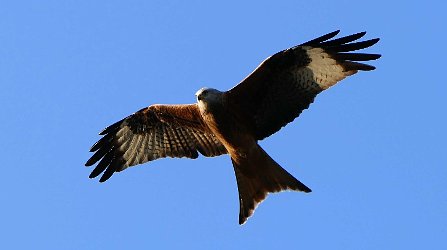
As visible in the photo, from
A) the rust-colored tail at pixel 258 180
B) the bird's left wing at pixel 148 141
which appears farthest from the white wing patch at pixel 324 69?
the bird's left wing at pixel 148 141

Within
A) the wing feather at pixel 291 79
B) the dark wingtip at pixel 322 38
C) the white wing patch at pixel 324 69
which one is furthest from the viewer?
the white wing patch at pixel 324 69

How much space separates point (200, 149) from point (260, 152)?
4.29ft

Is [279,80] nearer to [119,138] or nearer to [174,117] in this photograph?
[174,117]

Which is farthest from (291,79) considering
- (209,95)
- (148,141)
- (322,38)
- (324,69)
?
(148,141)

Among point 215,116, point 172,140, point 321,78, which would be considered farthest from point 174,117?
point 321,78

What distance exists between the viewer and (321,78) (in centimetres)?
1122

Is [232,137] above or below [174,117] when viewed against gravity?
below

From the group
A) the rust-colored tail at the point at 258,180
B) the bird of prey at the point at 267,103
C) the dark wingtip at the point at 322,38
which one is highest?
the dark wingtip at the point at 322,38

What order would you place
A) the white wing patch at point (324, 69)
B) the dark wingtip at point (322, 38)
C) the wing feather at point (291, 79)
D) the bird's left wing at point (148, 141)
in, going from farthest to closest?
the bird's left wing at point (148, 141)
the white wing patch at point (324, 69)
the wing feather at point (291, 79)
the dark wingtip at point (322, 38)

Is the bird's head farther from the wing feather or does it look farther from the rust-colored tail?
the rust-colored tail

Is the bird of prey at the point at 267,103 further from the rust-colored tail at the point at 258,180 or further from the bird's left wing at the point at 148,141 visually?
the bird's left wing at the point at 148,141

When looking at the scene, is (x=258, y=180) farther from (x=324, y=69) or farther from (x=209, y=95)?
(x=324, y=69)

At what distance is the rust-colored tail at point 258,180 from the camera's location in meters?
11.1

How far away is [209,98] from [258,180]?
3.74 ft
